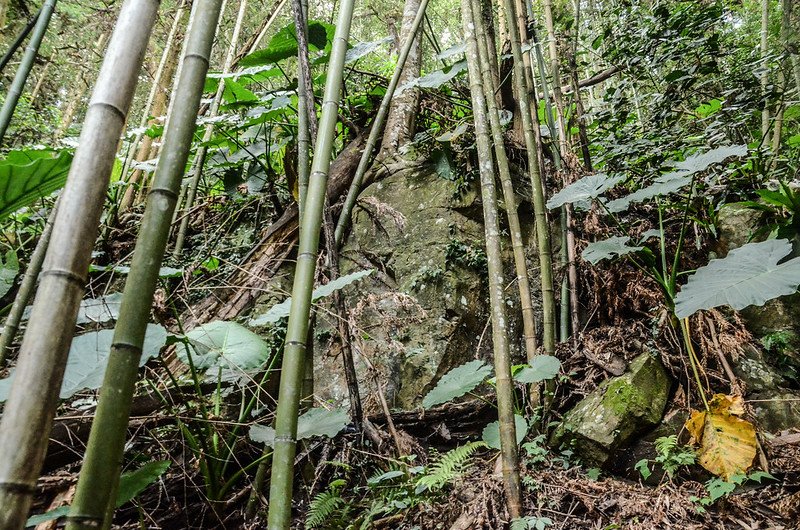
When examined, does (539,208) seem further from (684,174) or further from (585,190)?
(684,174)

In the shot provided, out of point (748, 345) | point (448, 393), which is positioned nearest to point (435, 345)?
point (448, 393)

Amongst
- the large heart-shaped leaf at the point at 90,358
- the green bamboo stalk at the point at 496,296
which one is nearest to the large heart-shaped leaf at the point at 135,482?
the large heart-shaped leaf at the point at 90,358

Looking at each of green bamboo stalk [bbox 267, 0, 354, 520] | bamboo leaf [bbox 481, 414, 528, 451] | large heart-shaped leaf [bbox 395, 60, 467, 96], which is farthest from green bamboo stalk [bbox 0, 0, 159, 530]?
large heart-shaped leaf [bbox 395, 60, 467, 96]

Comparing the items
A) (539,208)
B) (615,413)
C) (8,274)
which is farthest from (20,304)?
(615,413)

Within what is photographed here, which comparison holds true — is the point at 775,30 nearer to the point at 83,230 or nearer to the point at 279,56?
the point at 279,56

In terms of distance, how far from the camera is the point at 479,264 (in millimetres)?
3141

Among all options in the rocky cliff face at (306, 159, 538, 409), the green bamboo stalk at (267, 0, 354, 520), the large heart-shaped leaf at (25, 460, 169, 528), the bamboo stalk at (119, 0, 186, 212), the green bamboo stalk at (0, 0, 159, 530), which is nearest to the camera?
the green bamboo stalk at (0, 0, 159, 530)

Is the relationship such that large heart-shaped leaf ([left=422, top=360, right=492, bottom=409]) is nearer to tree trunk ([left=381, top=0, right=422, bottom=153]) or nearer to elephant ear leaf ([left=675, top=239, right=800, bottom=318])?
elephant ear leaf ([left=675, top=239, right=800, bottom=318])

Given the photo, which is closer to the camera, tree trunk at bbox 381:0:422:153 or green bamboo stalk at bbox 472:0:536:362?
green bamboo stalk at bbox 472:0:536:362

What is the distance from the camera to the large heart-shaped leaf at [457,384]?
2.00 m

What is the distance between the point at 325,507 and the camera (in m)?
1.97

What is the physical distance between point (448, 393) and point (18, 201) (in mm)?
1906

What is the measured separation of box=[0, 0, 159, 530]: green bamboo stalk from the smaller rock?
2183 millimetres

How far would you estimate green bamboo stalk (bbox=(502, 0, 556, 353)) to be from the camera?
8.20ft
